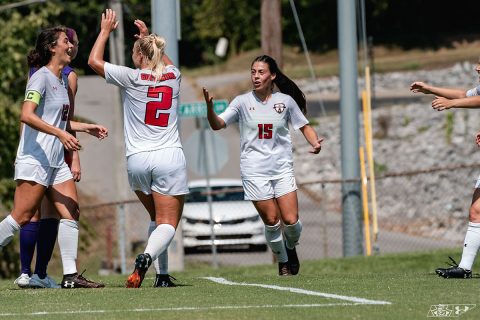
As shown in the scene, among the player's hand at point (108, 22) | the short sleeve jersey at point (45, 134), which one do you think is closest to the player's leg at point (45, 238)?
the short sleeve jersey at point (45, 134)

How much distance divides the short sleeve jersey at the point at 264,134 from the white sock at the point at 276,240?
600 mm

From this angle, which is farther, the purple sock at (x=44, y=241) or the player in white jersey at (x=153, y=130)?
the purple sock at (x=44, y=241)

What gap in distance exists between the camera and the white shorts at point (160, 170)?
11.4m

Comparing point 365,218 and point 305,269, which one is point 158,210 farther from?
point 365,218

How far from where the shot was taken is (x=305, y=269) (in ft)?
66.7

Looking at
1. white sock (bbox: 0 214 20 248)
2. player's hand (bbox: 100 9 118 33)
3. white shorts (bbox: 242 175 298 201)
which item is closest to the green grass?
white sock (bbox: 0 214 20 248)

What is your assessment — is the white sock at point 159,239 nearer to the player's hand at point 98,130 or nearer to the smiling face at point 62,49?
the player's hand at point 98,130

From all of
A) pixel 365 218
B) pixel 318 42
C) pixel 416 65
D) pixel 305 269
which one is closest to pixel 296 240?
pixel 305 269

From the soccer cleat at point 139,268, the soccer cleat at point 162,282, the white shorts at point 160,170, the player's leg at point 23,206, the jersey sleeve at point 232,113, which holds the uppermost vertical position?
the jersey sleeve at point 232,113

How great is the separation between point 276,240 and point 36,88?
Result: 3452 mm

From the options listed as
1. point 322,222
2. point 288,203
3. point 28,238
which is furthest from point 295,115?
point 322,222

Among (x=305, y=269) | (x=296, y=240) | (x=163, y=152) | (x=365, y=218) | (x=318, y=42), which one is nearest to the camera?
(x=163, y=152)

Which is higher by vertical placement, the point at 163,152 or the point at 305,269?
the point at 163,152

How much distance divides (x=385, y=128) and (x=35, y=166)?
105ft
